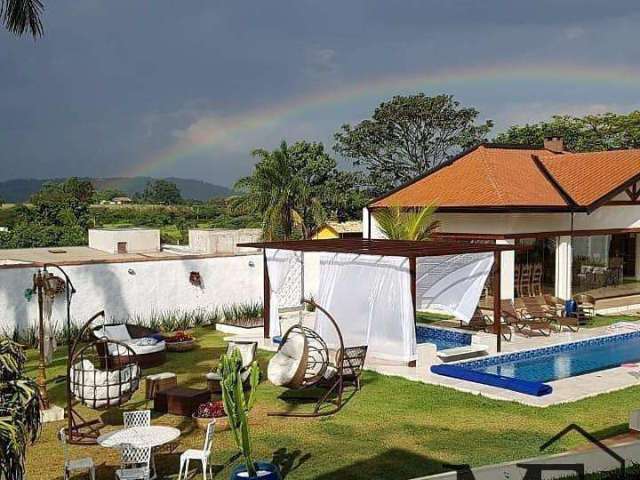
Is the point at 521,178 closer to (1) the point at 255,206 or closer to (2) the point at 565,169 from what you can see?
(2) the point at 565,169

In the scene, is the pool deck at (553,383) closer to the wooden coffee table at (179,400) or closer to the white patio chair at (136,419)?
the wooden coffee table at (179,400)

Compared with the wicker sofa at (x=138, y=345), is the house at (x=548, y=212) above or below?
above

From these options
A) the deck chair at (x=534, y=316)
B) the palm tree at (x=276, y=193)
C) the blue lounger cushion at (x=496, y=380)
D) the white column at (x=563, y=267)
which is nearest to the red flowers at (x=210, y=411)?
the blue lounger cushion at (x=496, y=380)

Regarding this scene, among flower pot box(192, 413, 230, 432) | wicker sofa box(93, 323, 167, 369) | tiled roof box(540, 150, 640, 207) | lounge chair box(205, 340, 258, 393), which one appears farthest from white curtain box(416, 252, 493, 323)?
tiled roof box(540, 150, 640, 207)

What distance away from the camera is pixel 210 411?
11172 mm

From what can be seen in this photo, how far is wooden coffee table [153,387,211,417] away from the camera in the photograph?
11.5 m

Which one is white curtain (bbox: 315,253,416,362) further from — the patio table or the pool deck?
the patio table

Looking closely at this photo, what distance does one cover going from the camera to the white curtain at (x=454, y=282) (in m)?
16.8

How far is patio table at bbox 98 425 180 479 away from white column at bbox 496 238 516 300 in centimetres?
1574

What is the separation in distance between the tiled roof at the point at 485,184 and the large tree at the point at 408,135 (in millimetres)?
31517

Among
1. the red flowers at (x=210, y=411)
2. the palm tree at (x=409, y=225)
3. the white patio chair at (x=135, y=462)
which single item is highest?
the palm tree at (x=409, y=225)

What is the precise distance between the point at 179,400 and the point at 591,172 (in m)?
19.4

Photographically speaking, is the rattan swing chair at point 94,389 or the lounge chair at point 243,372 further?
the lounge chair at point 243,372

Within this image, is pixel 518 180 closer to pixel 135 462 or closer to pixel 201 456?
pixel 201 456
